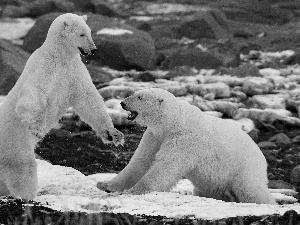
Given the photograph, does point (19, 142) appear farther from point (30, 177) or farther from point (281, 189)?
point (281, 189)

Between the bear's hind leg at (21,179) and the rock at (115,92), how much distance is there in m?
7.93

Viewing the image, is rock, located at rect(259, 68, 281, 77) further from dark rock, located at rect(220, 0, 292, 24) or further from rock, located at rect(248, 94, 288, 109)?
dark rock, located at rect(220, 0, 292, 24)

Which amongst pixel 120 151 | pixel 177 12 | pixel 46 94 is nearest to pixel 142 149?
pixel 46 94

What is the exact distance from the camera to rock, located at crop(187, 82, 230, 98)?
16.9 metres

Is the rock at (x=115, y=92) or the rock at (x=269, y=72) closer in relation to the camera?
the rock at (x=115, y=92)

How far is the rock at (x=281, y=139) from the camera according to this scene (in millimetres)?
13219

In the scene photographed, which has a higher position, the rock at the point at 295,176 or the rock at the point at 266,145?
the rock at the point at 295,176

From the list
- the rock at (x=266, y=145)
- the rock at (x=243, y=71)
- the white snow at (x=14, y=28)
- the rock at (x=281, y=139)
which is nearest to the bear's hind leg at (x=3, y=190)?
the rock at (x=266, y=145)

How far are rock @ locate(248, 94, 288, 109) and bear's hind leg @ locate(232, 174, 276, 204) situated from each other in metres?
7.58

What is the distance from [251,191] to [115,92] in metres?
7.94

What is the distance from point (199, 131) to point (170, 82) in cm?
1006

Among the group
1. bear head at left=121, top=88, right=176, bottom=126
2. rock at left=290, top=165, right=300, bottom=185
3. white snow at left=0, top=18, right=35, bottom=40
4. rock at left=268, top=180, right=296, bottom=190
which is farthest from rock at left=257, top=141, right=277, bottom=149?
white snow at left=0, top=18, right=35, bottom=40

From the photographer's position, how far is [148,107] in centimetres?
842

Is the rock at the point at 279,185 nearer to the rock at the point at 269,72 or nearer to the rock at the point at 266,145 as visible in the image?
the rock at the point at 266,145
